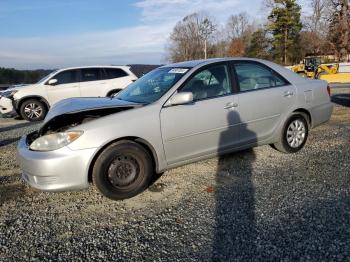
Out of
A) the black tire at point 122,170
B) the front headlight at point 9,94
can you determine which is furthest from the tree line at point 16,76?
the black tire at point 122,170

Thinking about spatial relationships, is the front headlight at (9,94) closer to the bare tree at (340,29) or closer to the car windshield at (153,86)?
the car windshield at (153,86)

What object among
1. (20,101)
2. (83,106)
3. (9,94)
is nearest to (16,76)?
(9,94)

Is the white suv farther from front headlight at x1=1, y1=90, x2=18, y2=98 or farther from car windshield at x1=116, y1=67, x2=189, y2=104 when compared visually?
car windshield at x1=116, y1=67, x2=189, y2=104

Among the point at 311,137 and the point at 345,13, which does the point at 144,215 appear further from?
the point at 345,13

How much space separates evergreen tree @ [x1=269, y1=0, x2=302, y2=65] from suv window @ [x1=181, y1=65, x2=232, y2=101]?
56864 mm

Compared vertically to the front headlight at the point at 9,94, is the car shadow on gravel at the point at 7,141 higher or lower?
lower

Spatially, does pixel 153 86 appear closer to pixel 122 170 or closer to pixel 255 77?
pixel 122 170

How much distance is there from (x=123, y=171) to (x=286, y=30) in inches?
2354

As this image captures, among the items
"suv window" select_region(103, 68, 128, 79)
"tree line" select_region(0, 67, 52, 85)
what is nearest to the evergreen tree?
"tree line" select_region(0, 67, 52, 85)

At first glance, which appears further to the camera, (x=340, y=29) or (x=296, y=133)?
(x=340, y=29)

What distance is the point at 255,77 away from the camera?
5191 millimetres

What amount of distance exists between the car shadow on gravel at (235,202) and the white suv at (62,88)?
6519 millimetres

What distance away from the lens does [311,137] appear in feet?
22.0

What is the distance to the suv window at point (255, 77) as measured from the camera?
198 inches
